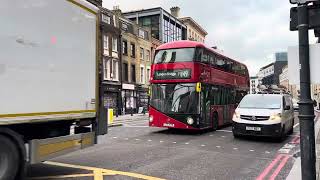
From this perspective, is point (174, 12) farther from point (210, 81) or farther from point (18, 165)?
point (18, 165)

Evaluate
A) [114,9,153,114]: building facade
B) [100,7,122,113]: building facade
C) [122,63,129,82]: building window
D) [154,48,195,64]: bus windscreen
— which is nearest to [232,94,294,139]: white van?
[154,48,195,64]: bus windscreen

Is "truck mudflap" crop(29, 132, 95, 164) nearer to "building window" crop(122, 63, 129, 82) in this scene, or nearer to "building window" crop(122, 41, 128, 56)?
"building window" crop(122, 63, 129, 82)

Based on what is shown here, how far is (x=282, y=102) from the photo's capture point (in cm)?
1459

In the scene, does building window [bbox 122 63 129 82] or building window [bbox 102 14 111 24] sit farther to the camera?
building window [bbox 122 63 129 82]

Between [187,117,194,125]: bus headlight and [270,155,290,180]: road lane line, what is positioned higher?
[187,117,194,125]: bus headlight

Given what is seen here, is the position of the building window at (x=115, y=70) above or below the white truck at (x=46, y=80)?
above

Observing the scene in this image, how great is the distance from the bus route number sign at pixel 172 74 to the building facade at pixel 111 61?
22.0 m

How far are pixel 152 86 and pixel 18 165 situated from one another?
10.9 m

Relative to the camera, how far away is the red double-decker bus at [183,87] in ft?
52.9

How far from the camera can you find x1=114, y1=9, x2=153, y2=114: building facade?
4362cm

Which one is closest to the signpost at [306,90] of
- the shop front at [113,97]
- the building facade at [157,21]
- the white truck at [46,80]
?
the white truck at [46,80]

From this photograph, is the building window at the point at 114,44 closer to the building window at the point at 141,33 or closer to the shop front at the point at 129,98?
the shop front at the point at 129,98

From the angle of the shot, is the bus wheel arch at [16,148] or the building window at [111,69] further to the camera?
the building window at [111,69]

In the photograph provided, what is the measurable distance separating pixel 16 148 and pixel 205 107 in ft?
36.8
